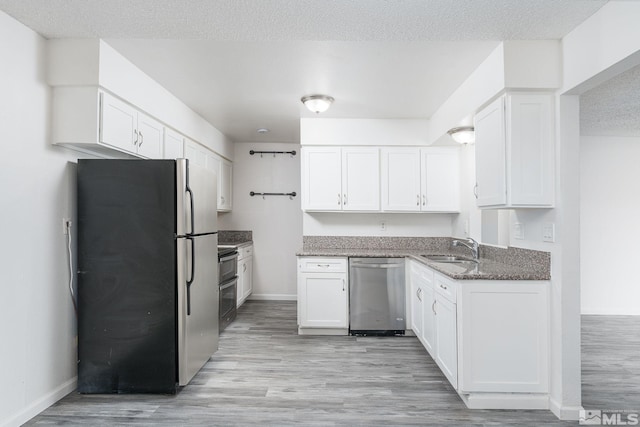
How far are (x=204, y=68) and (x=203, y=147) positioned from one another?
5.55 ft

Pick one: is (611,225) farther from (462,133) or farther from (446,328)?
(446,328)

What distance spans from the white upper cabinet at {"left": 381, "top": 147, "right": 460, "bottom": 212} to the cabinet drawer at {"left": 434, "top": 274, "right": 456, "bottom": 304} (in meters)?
1.51

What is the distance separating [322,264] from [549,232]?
2220 mm

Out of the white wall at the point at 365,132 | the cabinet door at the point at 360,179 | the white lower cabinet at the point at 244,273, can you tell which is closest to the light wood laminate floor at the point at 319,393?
the white lower cabinet at the point at 244,273

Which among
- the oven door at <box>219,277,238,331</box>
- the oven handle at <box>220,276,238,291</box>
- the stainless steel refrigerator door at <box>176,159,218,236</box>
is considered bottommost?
the oven door at <box>219,277,238,331</box>

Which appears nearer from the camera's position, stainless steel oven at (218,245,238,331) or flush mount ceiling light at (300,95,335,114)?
flush mount ceiling light at (300,95,335,114)

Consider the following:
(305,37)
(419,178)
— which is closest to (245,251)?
(419,178)

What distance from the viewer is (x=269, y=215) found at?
19.2 ft

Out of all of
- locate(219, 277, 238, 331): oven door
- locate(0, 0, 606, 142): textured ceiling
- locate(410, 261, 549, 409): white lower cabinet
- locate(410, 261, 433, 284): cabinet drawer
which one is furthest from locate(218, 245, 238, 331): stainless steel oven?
locate(410, 261, 549, 409): white lower cabinet

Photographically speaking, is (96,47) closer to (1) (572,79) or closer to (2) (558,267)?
(1) (572,79)

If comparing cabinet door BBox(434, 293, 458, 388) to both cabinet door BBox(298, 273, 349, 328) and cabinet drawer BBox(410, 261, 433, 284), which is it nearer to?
cabinet drawer BBox(410, 261, 433, 284)

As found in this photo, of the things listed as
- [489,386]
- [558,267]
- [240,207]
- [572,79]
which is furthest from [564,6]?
[240,207]

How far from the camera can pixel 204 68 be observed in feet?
9.77

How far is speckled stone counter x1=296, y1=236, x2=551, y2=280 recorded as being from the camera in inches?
101
